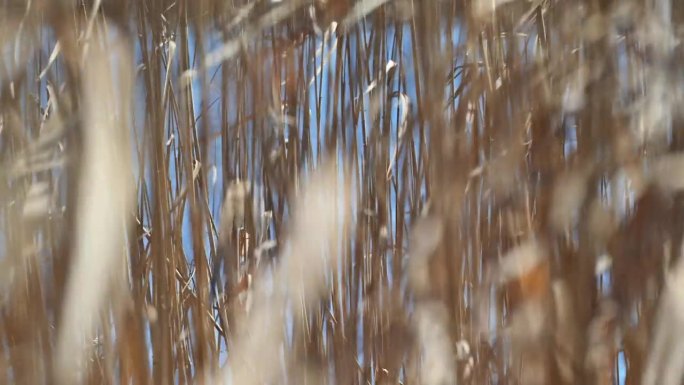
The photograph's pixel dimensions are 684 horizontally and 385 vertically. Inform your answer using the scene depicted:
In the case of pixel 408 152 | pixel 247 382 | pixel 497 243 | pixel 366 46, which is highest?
pixel 366 46

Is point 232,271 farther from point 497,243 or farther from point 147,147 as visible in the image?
point 497,243

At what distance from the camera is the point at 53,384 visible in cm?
75

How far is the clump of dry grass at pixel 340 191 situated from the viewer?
75cm

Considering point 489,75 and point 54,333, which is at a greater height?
point 489,75

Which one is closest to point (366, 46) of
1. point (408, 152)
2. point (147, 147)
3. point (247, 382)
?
point (408, 152)

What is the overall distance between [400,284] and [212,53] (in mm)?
292

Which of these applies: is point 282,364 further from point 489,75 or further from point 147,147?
point 489,75

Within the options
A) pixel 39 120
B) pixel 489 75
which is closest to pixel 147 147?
pixel 39 120

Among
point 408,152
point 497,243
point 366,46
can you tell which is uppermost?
point 366,46

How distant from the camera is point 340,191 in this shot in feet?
2.52

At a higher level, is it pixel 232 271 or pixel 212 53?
pixel 212 53

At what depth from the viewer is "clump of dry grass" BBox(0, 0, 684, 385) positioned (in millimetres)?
746

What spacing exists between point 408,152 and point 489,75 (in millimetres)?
111

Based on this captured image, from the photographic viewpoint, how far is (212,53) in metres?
0.76
